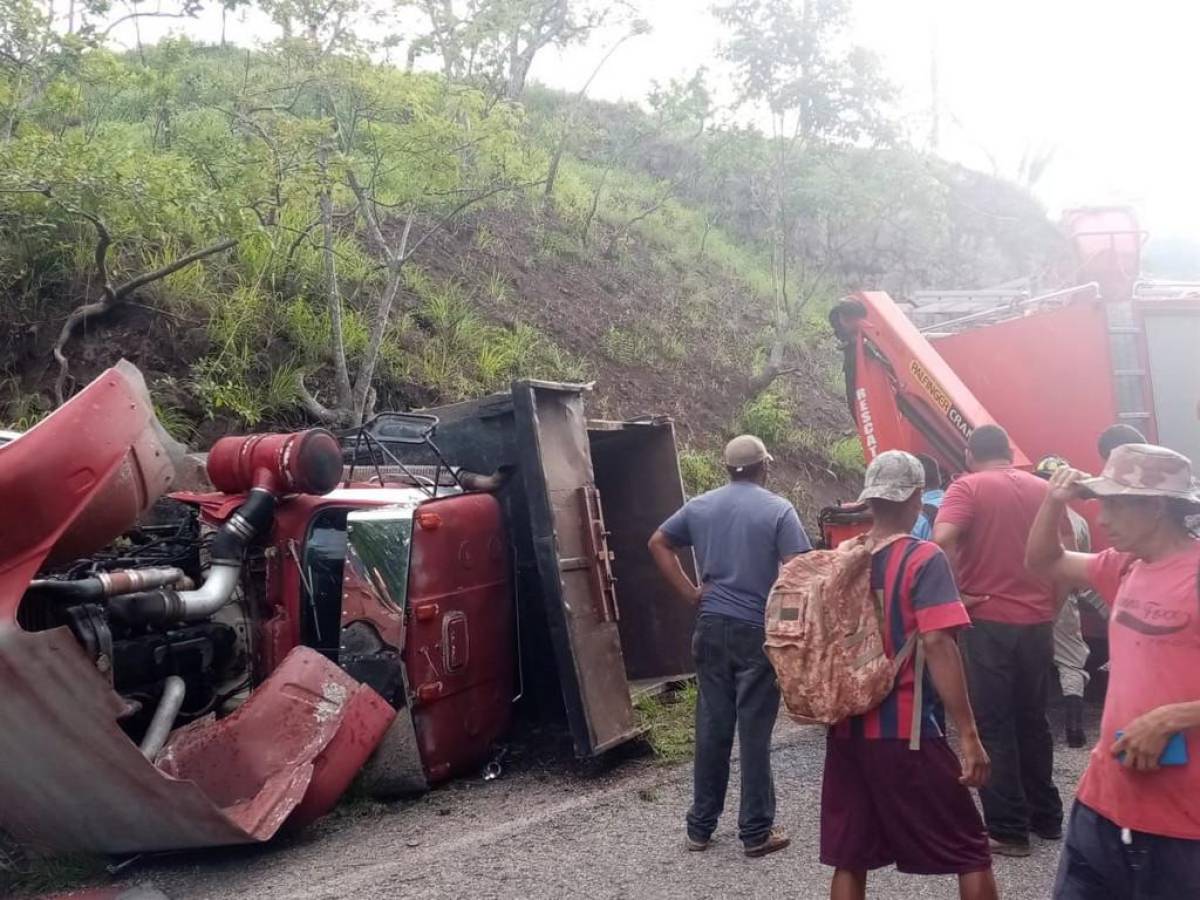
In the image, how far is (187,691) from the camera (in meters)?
5.28

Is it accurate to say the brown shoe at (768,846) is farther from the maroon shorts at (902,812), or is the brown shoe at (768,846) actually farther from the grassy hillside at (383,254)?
the grassy hillside at (383,254)

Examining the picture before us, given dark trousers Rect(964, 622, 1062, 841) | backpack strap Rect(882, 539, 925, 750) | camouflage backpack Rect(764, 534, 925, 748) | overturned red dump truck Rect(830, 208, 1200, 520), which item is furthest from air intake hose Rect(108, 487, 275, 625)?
overturned red dump truck Rect(830, 208, 1200, 520)

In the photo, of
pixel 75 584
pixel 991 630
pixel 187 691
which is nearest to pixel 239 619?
pixel 187 691

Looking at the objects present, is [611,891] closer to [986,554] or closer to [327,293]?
[986,554]

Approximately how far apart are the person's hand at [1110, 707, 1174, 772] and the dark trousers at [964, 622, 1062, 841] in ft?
6.55

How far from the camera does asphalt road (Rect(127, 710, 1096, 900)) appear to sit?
4.33 meters

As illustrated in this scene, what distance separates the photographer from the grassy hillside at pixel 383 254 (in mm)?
8367

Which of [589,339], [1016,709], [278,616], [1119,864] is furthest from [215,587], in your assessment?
[589,339]

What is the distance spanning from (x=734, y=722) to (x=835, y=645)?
5.50 feet

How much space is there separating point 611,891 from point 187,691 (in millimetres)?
2277

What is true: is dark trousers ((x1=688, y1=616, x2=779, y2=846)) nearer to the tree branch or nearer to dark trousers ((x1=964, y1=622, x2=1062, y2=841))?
dark trousers ((x1=964, y1=622, x2=1062, y2=841))

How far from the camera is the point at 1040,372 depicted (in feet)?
23.9

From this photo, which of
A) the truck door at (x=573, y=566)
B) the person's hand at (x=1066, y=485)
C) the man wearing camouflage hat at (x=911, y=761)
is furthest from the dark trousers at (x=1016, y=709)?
the truck door at (x=573, y=566)

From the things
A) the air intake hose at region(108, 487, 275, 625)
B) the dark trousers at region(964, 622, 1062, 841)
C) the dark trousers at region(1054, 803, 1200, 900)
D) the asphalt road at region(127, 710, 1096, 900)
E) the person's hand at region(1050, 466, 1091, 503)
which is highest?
the person's hand at region(1050, 466, 1091, 503)
